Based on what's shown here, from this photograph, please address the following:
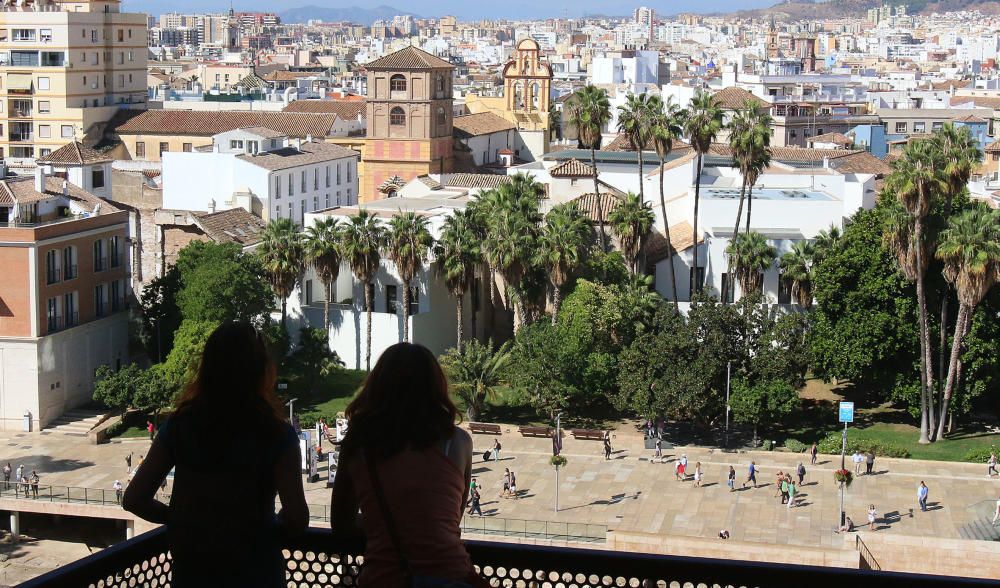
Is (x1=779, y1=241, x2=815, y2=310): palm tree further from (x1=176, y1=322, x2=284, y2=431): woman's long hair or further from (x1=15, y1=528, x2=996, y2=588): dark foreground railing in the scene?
(x1=176, y1=322, x2=284, y2=431): woman's long hair

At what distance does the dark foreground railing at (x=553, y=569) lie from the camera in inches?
250

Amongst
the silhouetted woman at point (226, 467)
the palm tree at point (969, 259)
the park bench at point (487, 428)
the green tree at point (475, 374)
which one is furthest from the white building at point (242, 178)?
the silhouetted woman at point (226, 467)

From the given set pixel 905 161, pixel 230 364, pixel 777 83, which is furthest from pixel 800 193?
pixel 777 83

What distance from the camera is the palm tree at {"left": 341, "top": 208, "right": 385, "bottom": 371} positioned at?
153 feet

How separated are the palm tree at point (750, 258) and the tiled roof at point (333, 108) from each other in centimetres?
4956

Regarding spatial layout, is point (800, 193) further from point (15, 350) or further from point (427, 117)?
point (427, 117)

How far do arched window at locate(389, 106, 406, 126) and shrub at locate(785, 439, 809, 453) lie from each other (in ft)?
161

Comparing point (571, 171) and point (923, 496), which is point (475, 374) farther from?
point (571, 171)

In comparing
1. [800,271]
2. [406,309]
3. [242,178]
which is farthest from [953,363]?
[242,178]

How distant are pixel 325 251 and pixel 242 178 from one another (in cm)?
1976

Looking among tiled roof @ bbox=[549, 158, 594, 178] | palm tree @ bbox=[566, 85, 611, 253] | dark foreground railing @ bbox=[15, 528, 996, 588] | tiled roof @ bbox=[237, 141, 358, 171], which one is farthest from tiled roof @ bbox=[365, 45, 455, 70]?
dark foreground railing @ bbox=[15, 528, 996, 588]

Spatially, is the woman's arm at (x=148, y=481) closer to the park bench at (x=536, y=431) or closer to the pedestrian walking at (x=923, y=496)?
the pedestrian walking at (x=923, y=496)

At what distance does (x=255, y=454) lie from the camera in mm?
6367

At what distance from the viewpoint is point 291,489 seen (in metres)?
6.26
